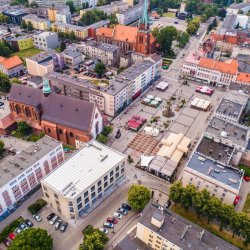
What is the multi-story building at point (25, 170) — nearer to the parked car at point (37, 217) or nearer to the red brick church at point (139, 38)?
the parked car at point (37, 217)

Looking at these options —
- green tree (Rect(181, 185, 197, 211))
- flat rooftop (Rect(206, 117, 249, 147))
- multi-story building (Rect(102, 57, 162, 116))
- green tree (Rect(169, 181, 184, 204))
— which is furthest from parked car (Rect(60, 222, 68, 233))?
flat rooftop (Rect(206, 117, 249, 147))

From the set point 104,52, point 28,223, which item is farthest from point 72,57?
point 28,223

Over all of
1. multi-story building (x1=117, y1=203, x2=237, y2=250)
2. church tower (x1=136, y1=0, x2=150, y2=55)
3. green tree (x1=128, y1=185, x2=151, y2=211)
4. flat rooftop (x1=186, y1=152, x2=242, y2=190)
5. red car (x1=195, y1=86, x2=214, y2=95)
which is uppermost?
church tower (x1=136, y1=0, x2=150, y2=55)

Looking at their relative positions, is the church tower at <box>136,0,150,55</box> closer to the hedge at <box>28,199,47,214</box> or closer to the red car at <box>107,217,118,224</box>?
the hedge at <box>28,199,47,214</box>

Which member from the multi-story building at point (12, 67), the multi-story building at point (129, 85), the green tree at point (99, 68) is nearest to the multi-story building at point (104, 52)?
the green tree at point (99, 68)

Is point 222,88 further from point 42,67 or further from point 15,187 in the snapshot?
point 15,187
